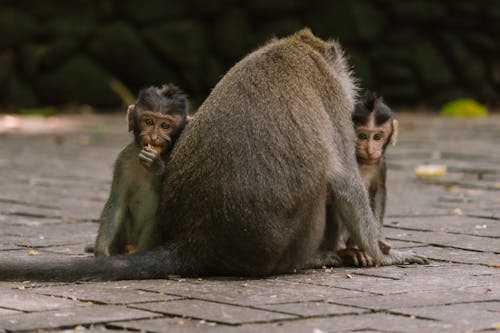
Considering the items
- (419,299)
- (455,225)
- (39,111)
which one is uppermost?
(39,111)

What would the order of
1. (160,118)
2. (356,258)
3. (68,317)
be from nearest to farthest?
(68,317) < (160,118) < (356,258)

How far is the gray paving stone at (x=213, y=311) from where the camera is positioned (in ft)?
13.4

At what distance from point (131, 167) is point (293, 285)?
3.55 feet

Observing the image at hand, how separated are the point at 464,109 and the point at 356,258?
1163 centimetres

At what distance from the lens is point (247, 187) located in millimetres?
4996

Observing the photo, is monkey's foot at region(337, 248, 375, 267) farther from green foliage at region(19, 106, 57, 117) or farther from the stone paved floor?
green foliage at region(19, 106, 57, 117)

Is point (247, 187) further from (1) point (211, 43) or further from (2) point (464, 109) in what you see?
(1) point (211, 43)

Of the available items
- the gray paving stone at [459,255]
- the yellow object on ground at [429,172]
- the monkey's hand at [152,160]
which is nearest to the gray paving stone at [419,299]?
the gray paving stone at [459,255]

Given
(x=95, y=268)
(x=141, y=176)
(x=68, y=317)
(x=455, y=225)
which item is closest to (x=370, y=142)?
(x=141, y=176)

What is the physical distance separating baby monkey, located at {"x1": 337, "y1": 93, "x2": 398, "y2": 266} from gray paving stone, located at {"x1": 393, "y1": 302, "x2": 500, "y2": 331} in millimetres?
1381

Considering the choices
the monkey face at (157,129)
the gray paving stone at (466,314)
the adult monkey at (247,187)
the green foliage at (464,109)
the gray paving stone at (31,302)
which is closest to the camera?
the gray paving stone at (466,314)

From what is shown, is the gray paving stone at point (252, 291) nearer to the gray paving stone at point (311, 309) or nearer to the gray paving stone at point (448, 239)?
the gray paving stone at point (311, 309)

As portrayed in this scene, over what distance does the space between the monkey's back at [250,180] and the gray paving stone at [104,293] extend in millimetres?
450

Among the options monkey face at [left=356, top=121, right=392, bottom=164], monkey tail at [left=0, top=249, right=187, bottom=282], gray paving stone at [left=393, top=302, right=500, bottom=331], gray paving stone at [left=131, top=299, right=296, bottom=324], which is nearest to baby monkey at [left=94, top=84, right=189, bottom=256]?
monkey tail at [left=0, top=249, right=187, bottom=282]
